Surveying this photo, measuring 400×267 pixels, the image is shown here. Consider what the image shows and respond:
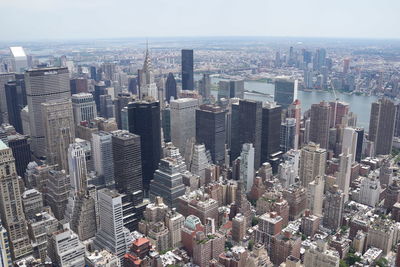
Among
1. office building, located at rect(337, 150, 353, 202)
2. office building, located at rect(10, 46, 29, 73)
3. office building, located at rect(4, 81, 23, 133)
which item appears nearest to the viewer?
office building, located at rect(337, 150, 353, 202)

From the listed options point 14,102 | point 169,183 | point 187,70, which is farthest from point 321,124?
point 14,102

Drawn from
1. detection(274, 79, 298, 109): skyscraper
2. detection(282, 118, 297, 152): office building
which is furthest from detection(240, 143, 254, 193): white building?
detection(274, 79, 298, 109): skyscraper

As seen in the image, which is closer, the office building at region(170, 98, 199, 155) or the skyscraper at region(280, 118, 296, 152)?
the skyscraper at region(280, 118, 296, 152)

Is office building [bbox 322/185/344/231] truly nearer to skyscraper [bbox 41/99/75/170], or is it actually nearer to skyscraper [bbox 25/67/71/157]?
skyscraper [bbox 41/99/75/170]

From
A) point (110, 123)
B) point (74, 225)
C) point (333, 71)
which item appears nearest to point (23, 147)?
point (110, 123)

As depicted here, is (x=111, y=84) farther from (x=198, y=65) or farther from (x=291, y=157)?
(x=291, y=157)

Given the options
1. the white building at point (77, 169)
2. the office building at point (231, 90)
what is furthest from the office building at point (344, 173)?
the office building at point (231, 90)

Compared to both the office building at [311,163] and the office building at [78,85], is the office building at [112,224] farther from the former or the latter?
the office building at [78,85]
